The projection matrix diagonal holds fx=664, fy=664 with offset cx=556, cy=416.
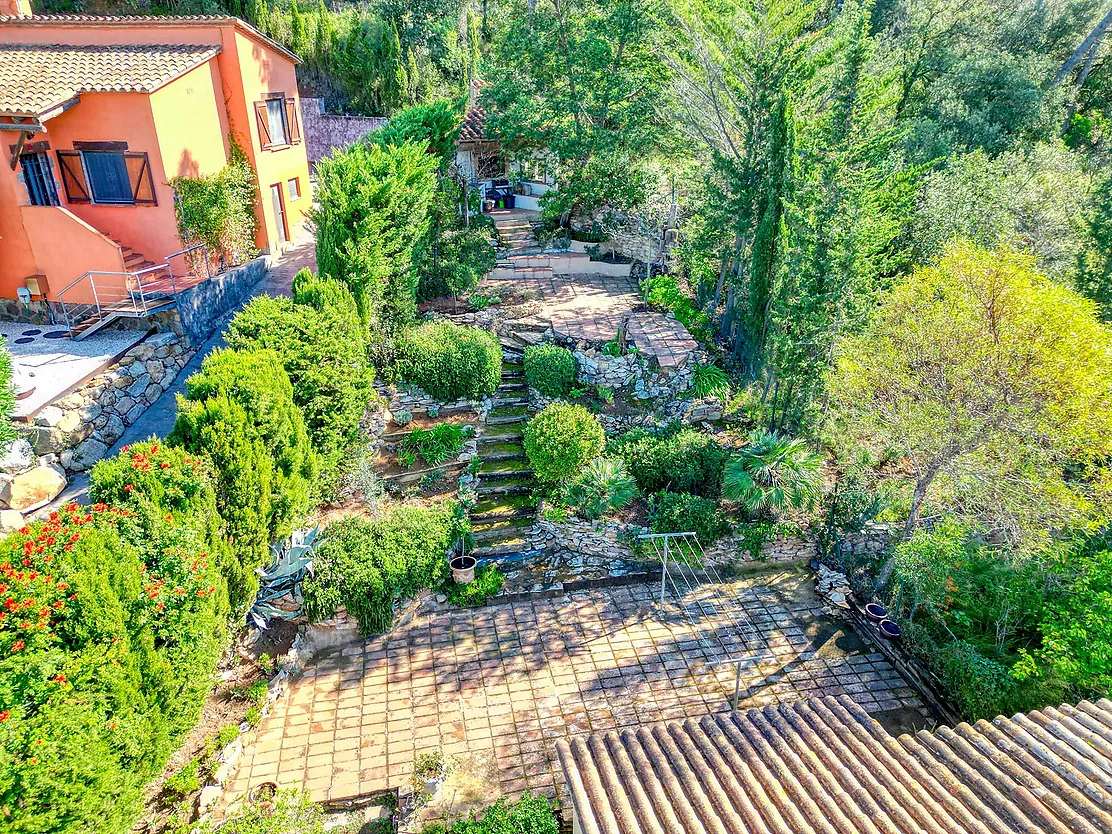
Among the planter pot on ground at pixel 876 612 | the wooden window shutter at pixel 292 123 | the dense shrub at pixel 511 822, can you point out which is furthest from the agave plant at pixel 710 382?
the wooden window shutter at pixel 292 123

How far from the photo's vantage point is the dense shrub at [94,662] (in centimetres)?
720

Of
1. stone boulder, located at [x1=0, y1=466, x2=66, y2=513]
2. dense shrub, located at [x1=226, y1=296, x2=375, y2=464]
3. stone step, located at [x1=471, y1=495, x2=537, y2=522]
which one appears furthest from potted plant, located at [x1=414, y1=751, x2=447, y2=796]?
stone boulder, located at [x1=0, y1=466, x2=66, y2=513]

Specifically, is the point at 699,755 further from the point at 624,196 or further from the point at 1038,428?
the point at 624,196

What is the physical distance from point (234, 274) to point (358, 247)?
647 centimetres

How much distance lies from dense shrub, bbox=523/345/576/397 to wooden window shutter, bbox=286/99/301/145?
46.3 ft

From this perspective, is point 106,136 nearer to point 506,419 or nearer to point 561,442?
point 506,419

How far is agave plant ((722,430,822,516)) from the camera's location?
1449 cm

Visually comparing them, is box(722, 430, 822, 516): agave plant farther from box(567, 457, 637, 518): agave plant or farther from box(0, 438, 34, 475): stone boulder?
box(0, 438, 34, 475): stone boulder

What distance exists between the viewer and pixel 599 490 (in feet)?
48.1

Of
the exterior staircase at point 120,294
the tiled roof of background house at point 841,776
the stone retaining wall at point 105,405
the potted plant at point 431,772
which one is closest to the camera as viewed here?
the tiled roof of background house at point 841,776

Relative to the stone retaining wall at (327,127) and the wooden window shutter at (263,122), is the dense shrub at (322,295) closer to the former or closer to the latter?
the wooden window shutter at (263,122)

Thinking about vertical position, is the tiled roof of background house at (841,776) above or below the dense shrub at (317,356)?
below

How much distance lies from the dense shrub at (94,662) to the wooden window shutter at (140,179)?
13.8 m

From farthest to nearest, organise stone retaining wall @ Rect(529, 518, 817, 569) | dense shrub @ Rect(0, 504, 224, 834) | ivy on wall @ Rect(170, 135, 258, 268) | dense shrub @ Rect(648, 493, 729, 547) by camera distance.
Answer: ivy on wall @ Rect(170, 135, 258, 268) < stone retaining wall @ Rect(529, 518, 817, 569) < dense shrub @ Rect(648, 493, 729, 547) < dense shrub @ Rect(0, 504, 224, 834)
